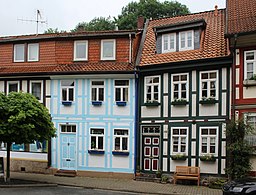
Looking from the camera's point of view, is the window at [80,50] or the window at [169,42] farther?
the window at [80,50]

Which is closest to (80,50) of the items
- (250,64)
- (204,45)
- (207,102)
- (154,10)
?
(204,45)

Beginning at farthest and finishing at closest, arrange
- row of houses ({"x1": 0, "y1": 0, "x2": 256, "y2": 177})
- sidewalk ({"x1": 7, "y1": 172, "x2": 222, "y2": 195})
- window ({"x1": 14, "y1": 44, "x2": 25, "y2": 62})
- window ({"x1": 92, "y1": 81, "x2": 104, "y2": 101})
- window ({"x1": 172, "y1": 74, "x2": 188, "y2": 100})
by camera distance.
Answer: window ({"x1": 14, "y1": 44, "x2": 25, "y2": 62}) → window ({"x1": 92, "y1": 81, "x2": 104, "y2": 101}) → window ({"x1": 172, "y1": 74, "x2": 188, "y2": 100}) → row of houses ({"x1": 0, "y1": 0, "x2": 256, "y2": 177}) → sidewalk ({"x1": 7, "y1": 172, "x2": 222, "y2": 195})

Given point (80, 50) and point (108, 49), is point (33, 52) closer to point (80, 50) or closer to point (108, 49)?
point (80, 50)

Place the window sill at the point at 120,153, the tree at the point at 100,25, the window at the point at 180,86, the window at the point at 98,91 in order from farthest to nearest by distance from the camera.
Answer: the tree at the point at 100,25 < the window at the point at 98,91 < the window sill at the point at 120,153 < the window at the point at 180,86

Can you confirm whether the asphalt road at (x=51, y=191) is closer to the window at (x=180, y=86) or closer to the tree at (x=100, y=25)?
the window at (x=180, y=86)

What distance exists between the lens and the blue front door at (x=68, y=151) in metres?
23.3

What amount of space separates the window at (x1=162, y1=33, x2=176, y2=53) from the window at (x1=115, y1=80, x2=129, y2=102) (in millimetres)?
2877

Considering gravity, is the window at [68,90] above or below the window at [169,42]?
below

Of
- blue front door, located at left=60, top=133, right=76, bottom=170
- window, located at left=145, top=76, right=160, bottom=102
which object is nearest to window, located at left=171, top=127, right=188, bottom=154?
window, located at left=145, top=76, right=160, bottom=102

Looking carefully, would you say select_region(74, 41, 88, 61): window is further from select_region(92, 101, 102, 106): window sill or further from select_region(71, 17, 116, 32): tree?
select_region(71, 17, 116, 32): tree

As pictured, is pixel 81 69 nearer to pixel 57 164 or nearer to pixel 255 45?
pixel 57 164

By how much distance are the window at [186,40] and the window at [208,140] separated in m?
4.62

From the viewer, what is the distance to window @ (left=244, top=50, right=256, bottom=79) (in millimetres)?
18641

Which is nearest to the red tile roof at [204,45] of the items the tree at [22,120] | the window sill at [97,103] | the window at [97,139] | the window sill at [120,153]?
the window sill at [97,103]
